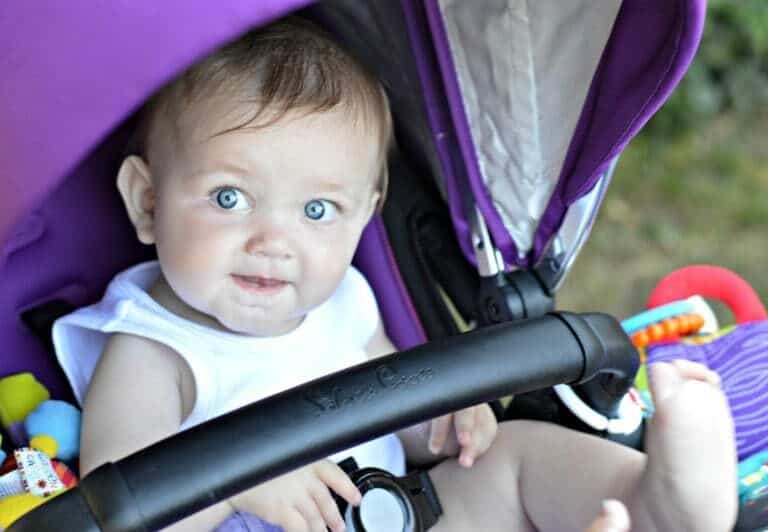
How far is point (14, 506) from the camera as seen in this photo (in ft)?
3.33

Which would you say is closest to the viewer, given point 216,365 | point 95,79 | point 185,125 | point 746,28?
point 95,79

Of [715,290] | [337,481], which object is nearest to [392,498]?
[337,481]

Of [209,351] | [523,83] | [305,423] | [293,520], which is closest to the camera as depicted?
[305,423]

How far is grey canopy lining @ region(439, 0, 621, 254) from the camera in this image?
1.05m

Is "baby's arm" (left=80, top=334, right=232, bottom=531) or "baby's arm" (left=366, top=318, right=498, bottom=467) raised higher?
"baby's arm" (left=80, top=334, right=232, bottom=531)

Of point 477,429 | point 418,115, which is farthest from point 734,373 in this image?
point 418,115

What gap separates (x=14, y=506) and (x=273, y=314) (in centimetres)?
33

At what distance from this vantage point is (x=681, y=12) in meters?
0.89

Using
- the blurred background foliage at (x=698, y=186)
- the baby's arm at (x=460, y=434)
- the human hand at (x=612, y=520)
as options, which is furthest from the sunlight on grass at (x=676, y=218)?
the human hand at (x=612, y=520)

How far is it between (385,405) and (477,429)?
40cm

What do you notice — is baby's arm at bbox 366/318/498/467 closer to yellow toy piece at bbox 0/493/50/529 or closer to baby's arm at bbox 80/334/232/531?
baby's arm at bbox 80/334/232/531

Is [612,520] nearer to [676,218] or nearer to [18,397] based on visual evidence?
[18,397]

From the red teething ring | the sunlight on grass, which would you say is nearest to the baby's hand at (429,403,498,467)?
the red teething ring

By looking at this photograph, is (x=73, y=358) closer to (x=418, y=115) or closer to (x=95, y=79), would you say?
(x=418, y=115)
